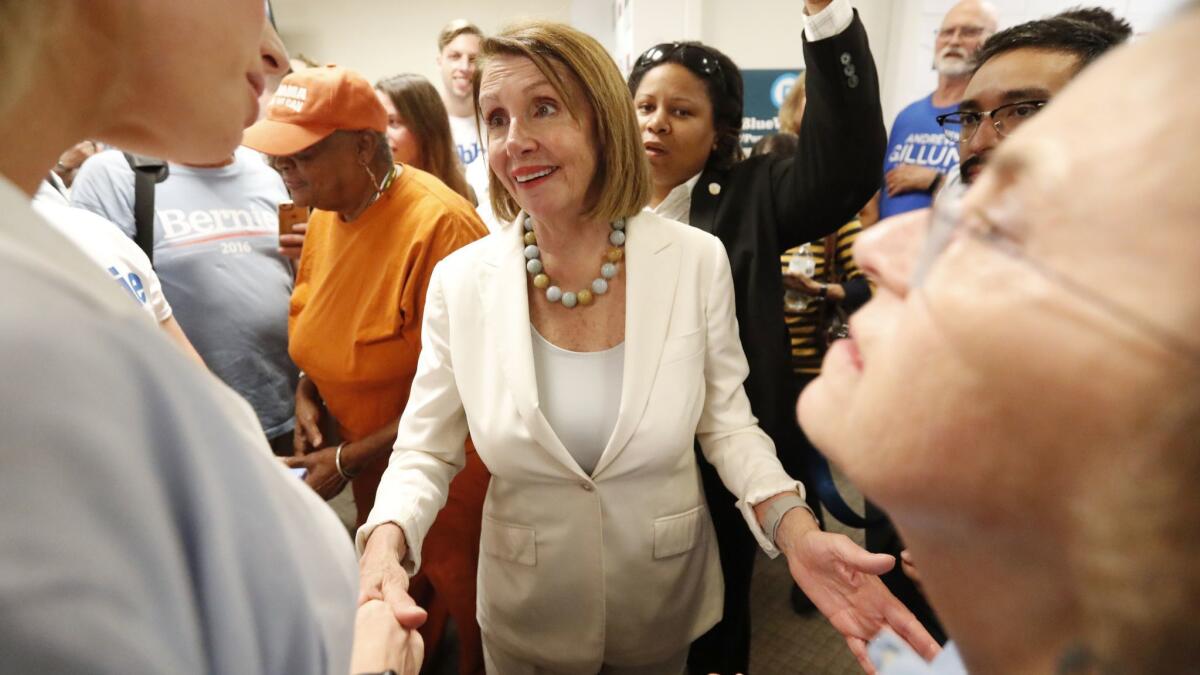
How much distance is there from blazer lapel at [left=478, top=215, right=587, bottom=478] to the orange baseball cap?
73 cm

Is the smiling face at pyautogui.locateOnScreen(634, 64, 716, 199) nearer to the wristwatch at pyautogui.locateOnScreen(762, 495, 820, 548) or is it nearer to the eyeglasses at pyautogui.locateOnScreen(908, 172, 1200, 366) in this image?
the wristwatch at pyautogui.locateOnScreen(762, 495, 820, 548)

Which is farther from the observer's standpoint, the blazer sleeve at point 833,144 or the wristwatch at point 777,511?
the blazer sleeve at point 833,144

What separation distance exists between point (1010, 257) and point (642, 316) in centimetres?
80

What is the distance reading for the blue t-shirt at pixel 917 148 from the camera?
7.47 feet

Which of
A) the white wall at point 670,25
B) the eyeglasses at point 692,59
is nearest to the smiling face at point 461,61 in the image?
the white wall at point 670,25

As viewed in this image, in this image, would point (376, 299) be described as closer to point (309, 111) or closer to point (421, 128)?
point (309, 111)

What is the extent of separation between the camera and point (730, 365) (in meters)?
1.16

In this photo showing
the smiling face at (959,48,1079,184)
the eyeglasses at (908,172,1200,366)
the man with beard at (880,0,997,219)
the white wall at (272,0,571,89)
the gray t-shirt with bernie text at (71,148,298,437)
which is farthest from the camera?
the white wall at (272,0,571,89)

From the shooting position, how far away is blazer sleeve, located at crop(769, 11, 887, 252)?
110cm

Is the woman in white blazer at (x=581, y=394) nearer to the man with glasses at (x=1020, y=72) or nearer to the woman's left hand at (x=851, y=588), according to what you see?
the woman's left hand at (x=851, y=588)

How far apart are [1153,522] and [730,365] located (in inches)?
34.2

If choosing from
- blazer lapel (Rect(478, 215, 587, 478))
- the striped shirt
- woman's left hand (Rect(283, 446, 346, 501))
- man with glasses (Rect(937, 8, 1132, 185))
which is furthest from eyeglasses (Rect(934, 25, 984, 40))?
woman's left hand (Rect(283, 446, 346, 501))

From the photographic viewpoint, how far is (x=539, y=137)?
45.5 inches

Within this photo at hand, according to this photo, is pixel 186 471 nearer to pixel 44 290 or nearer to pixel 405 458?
pixel 44 290
